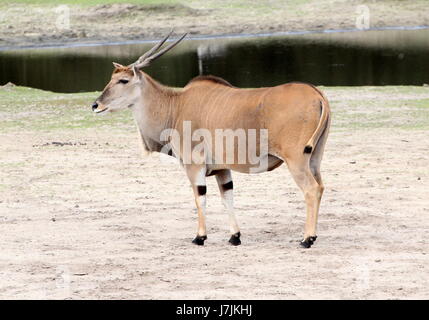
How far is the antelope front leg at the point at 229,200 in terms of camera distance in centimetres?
781

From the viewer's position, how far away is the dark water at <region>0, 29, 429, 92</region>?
2555 centimetres

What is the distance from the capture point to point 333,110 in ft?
52.6

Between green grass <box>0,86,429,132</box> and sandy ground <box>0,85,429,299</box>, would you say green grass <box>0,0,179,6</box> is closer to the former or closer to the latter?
green grass <box>0,86,429,132</box>

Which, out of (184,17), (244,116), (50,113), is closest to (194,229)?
(244,116)

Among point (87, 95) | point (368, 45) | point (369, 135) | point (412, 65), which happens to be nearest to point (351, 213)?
point (369, 135)

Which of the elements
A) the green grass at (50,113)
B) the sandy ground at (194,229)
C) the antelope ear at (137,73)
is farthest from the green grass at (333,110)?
the antelope ear at (137,73)

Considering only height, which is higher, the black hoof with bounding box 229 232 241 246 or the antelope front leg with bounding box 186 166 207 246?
the antelope front leg with bounding box 186 166 207 246

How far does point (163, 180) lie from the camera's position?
35.2 ft

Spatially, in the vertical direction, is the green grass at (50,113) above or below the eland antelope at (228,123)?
below

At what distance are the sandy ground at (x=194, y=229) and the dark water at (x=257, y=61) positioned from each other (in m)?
12.1

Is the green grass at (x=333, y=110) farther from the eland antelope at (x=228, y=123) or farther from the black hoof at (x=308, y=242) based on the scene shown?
the black hoof at (x=308, y=242)

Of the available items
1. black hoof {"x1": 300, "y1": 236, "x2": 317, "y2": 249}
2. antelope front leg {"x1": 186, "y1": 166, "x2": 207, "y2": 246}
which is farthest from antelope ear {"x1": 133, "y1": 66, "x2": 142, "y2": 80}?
black hoof {"x1": 300, "y1": 236, "x2": 317, "y2": 249}

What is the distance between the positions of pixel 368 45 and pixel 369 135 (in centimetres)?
2118

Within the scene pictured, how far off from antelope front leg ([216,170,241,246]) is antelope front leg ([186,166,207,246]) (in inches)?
7.8
